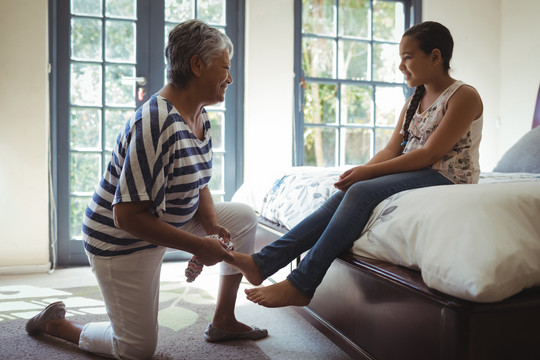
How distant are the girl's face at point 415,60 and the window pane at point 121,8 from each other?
220cm

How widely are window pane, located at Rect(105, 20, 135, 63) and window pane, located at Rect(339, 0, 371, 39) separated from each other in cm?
159

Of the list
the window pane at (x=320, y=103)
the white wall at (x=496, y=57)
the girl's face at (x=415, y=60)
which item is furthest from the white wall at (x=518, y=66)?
the girl's face at (x=415, y=60)

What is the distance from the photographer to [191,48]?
1438 millimetres

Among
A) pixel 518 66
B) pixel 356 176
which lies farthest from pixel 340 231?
pixel 518 66

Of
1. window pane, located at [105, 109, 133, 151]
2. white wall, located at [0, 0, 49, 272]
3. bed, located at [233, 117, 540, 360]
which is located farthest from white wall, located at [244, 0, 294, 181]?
bed, located at [233, 117, 540, 360]

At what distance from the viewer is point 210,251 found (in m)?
1.35

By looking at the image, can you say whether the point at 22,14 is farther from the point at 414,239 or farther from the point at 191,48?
the point at 414,239

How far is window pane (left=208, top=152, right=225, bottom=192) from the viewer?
340 cm

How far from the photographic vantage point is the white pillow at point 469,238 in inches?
37.4

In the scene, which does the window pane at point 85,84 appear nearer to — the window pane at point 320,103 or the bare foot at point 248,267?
the window pane at point 320,103

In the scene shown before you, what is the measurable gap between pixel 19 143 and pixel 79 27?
2.91ft

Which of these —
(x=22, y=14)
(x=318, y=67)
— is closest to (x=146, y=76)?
(x=22, y=14)

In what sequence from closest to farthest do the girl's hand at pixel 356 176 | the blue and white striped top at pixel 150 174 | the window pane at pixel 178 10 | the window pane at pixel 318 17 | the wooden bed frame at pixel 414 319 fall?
the wooden bed frame at pixel 414 319 → the blue and white striped top at pixel 150 174 → the girl's hand at pixel 356 176 → the window pane at pixel 178 10 → the window pane at pixel 318 17

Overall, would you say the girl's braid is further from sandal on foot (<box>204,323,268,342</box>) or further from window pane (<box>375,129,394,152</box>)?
window pane (<box>375,129,394,152</box>)
